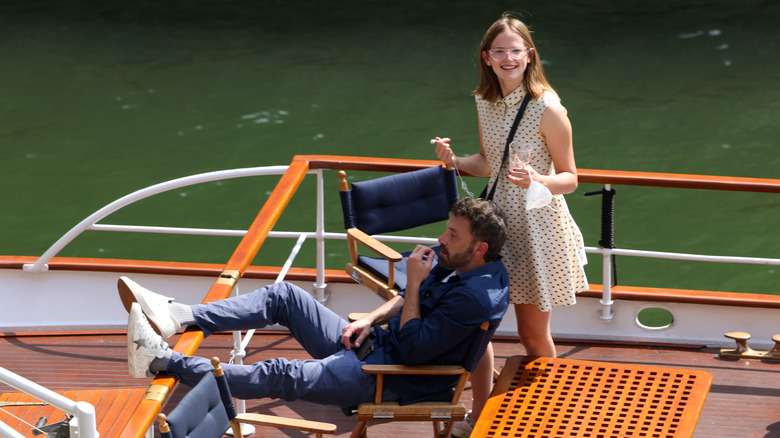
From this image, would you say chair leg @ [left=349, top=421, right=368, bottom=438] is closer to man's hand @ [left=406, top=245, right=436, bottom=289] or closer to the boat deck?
the boat deck

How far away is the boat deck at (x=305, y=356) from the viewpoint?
13.9 ft

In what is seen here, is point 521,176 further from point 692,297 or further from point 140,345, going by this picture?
point 692,297

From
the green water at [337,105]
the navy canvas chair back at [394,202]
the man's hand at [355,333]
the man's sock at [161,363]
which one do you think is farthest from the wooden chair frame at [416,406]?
the green water at [337,105]

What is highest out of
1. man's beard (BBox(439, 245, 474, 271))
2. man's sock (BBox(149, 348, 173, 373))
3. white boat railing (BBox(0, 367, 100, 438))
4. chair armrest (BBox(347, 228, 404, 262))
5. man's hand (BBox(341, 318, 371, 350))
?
white boat railing (BBox(0, 367, 100, 438))

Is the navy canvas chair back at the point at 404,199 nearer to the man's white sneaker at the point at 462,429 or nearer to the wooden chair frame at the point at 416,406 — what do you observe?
the man's white sneaker at the point at 462,429

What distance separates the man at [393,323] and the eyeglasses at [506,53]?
0.52 meters

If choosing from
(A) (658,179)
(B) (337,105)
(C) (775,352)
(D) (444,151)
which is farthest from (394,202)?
(B) (337,105)

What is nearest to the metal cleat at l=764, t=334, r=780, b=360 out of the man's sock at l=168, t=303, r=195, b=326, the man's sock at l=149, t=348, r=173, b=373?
the man's sock at l=168, t=303, r=195, b=326

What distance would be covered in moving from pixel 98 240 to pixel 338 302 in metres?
6.45

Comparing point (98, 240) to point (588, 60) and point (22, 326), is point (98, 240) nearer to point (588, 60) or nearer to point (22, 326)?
point (22, 326)

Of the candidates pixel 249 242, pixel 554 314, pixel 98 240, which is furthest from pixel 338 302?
pixel 98 240

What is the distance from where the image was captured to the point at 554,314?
498 centimetres

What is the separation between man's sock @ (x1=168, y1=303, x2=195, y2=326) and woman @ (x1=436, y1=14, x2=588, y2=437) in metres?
1.13

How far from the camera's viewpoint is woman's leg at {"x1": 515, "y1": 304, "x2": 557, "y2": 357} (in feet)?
13.0
